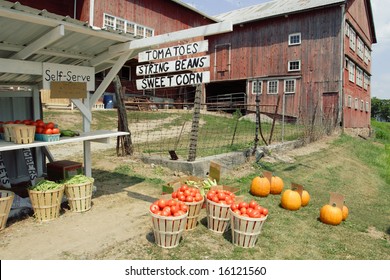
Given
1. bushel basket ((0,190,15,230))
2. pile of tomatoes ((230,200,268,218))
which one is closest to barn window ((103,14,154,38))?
bushel basket ((0,190,15,230))

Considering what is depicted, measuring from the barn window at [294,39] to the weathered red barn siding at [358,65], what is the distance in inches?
137

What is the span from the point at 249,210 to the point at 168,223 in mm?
1189

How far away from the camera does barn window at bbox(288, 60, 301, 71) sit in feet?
85.1

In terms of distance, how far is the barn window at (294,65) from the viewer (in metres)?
26.0

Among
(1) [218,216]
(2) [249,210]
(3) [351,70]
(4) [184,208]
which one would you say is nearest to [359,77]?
(3) [351,70]

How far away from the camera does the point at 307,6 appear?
24.9 meters

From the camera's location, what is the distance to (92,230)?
5227 millimetres

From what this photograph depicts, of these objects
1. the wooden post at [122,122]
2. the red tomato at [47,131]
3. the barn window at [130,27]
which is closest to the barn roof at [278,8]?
the barn window at [130,27]

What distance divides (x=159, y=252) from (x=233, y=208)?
1258 millimetres

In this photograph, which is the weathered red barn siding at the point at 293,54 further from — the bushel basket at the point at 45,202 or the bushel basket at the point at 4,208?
the bushel basket at the point at 4,208

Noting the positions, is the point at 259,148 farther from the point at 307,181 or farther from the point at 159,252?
the point at 159,252

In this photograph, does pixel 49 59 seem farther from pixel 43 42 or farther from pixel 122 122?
pixel 122 122

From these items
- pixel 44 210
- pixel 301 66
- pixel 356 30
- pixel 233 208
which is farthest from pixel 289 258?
pixel 356 30

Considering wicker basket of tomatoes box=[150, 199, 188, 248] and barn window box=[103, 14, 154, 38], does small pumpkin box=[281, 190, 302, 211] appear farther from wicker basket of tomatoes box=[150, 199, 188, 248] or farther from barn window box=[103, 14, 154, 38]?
barn window box=[103, 14, 154, 38]
